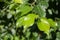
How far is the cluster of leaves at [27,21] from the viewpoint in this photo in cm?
129

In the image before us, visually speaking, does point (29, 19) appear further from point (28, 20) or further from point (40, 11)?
point (40, 11)

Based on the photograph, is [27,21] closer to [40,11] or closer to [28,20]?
[28,20]

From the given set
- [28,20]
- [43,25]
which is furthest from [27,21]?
[43,25]

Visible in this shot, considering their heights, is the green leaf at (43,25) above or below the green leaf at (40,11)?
below

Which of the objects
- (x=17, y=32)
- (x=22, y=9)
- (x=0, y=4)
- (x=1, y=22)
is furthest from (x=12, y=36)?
(x=22, y=9)

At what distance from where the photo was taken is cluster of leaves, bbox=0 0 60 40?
1.29m

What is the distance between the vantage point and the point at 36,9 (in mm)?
1363

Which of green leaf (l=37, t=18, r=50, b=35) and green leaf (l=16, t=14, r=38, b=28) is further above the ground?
green leaf (l=16, t=14, r=38, b=28)

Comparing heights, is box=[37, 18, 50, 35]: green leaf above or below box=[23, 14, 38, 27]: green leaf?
below

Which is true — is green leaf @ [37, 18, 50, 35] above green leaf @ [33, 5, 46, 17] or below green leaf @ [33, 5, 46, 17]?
below

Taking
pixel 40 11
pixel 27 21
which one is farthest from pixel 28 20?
pixel 40 11

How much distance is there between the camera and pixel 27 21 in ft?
4.14

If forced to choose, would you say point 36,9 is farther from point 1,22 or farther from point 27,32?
point 1,22

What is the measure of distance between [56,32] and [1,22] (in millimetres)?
634
